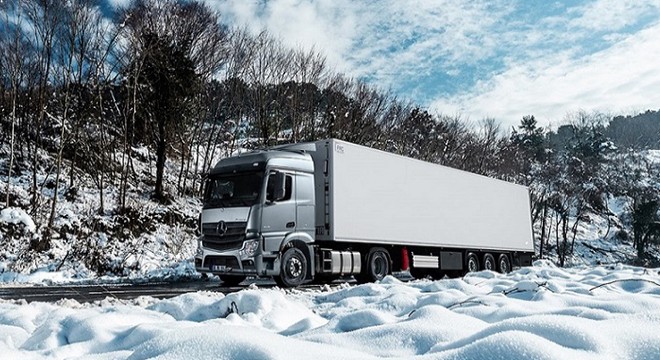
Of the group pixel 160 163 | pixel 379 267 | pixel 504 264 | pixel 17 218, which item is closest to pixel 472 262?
pixel 504 264

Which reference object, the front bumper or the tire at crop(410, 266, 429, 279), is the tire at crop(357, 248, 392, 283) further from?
the front bumper

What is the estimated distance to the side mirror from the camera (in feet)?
41.4

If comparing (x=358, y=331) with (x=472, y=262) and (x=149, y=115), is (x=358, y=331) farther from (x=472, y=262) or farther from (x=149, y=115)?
(x=149, y=115)

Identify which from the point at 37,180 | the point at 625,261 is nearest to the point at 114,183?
the point at 37,180

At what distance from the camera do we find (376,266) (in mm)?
15430

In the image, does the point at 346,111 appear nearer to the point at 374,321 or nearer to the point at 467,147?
the point at 467,147

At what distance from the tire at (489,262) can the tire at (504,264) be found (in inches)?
12.5

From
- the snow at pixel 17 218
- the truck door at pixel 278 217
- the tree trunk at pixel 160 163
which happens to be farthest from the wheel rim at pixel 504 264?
the snow at pixel 17 218

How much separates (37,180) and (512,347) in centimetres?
2767

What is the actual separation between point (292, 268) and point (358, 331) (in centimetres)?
921

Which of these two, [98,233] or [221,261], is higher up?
[98,233]

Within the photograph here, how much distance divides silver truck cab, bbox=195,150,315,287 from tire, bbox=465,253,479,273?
8.21 m

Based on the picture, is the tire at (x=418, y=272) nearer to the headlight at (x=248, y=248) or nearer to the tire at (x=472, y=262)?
the tire at (x=472, y=262)

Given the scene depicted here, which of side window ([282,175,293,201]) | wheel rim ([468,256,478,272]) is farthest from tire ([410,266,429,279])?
side window ([282,175,293,201])
